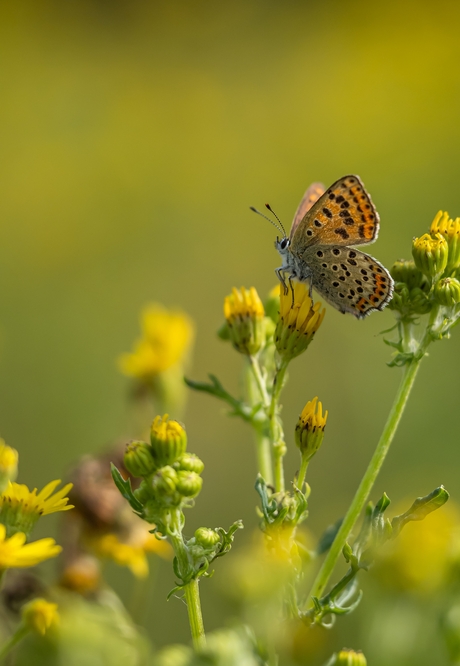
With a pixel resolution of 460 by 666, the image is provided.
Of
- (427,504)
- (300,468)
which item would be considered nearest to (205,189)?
(300,468)

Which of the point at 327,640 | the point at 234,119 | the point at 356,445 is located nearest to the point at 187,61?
the point at 234,119

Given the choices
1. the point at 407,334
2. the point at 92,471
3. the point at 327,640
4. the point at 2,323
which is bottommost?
the point at 2,323

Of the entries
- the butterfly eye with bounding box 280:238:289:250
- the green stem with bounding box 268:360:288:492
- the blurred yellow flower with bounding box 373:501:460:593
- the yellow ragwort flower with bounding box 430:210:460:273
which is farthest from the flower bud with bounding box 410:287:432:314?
the butterfly eye with bounding box 280:238:289:250

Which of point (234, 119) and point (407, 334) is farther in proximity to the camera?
point (234, 119)

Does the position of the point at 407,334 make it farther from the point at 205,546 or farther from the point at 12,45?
the point at 12,45

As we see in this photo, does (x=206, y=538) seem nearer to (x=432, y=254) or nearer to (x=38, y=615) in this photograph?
(x=38, y=615)

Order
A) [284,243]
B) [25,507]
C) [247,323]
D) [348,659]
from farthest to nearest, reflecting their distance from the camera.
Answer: [284,243]
[247,323]
[25,507]
[348,659]
